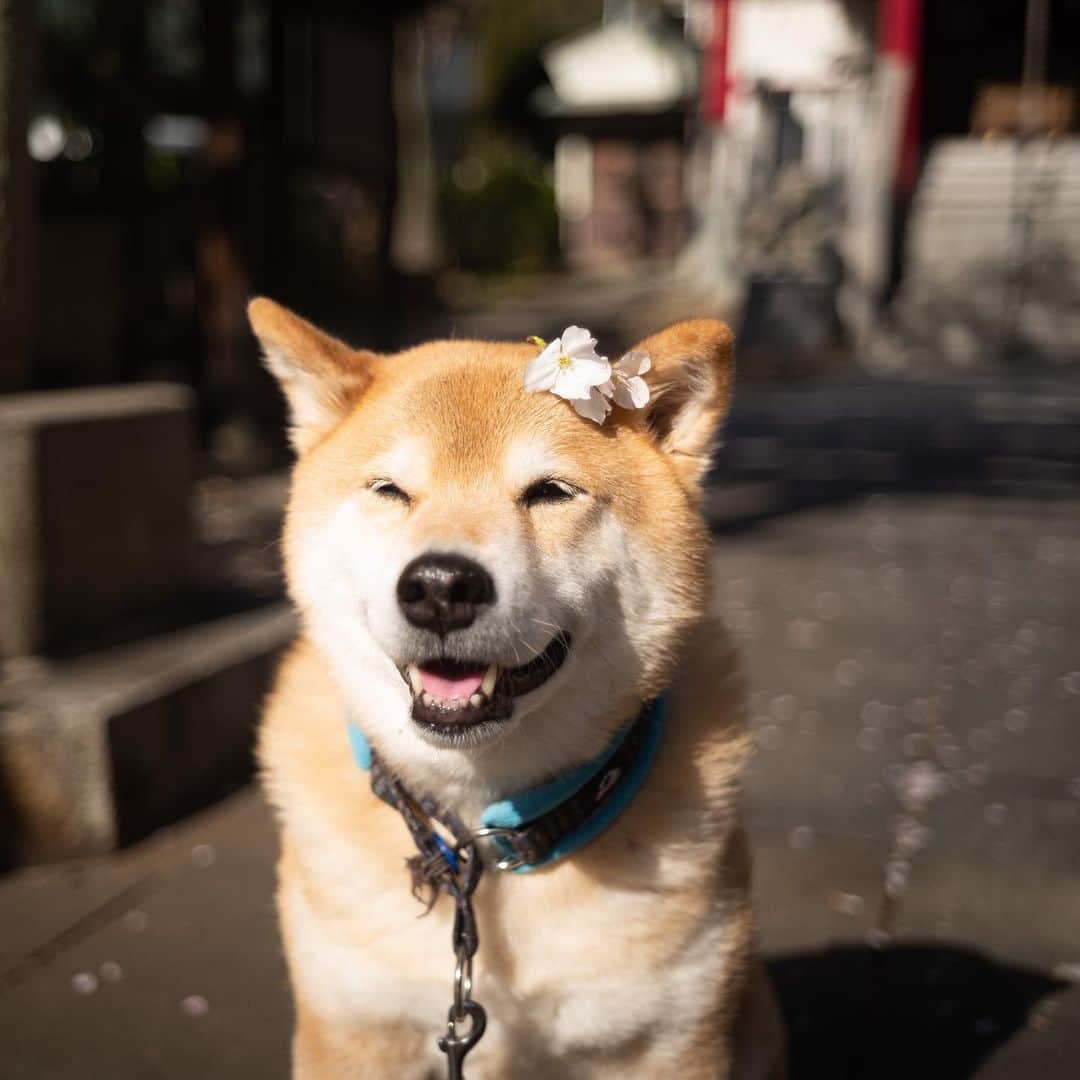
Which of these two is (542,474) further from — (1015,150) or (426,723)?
(1015,150)

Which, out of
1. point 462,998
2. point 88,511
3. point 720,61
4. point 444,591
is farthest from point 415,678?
point 720,61

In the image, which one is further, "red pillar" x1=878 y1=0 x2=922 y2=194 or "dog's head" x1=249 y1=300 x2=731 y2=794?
"red pillar" x1=878 y1=0 x2=922 y2=194

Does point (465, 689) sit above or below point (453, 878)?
above

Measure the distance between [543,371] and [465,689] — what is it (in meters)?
0.55

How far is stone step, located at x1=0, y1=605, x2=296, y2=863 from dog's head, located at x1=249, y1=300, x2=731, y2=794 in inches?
56.2

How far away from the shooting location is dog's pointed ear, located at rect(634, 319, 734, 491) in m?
2.09

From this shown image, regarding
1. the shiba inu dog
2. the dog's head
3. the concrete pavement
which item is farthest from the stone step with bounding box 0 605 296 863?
the dog's head

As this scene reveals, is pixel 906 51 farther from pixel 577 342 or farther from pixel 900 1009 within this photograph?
pixel 577 342

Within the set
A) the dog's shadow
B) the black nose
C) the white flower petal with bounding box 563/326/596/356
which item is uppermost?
the white flower petal with bounding box 563/326/596/356

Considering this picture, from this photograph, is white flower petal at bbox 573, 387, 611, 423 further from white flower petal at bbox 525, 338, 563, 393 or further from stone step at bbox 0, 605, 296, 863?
stone step at bbox 0, 605, 296, 863

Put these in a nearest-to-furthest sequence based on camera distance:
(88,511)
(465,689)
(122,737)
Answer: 1. (465,689)
2. (122,737)
3. (88,511)

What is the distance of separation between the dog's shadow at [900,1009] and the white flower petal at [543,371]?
1.53 metres

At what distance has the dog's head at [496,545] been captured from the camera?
1842mm

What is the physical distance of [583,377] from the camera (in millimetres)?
2023
